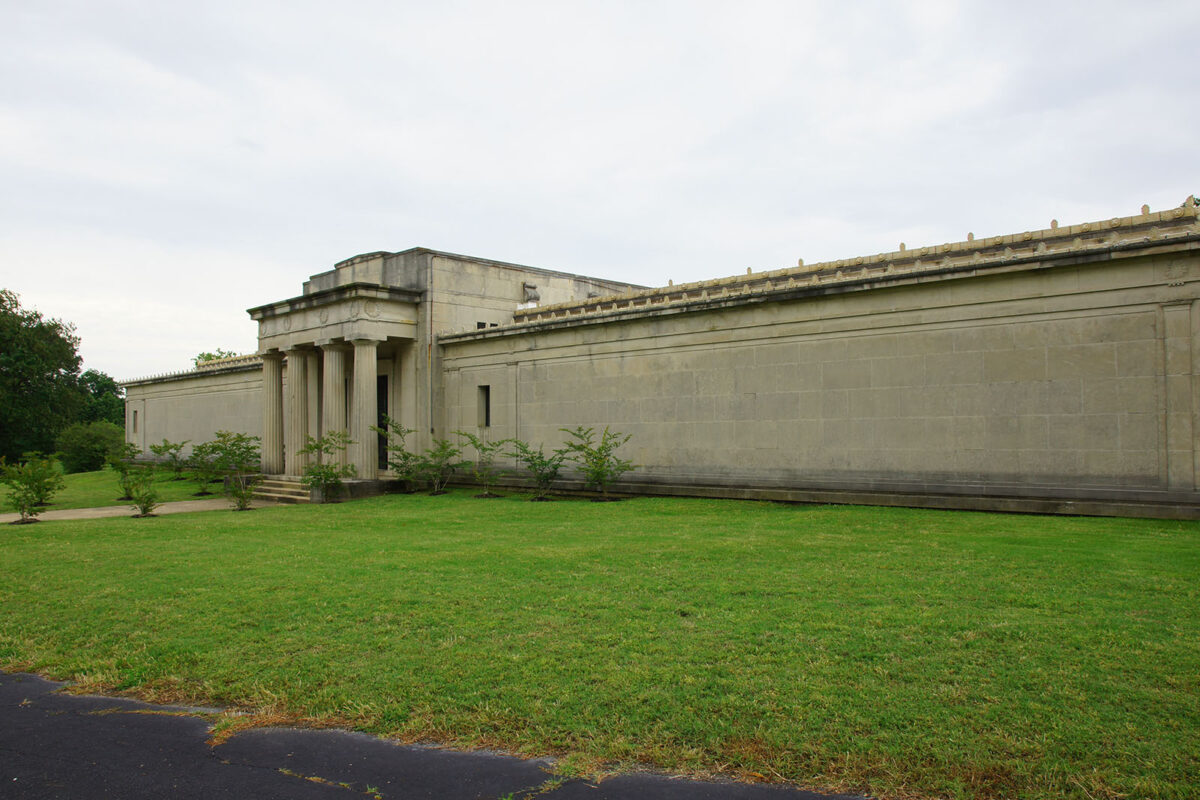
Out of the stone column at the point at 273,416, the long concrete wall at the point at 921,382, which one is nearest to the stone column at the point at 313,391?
the stone column at the point at 273,416

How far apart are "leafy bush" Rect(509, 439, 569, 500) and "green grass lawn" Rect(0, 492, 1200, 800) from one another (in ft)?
32.4

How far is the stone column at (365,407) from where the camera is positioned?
27.2m

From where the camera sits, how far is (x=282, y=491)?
91.8 ft

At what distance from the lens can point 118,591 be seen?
1020 centimetres

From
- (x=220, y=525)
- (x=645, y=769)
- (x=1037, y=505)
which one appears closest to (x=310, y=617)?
(x=645, y=769)

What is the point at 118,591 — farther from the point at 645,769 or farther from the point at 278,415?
the point at 278,415

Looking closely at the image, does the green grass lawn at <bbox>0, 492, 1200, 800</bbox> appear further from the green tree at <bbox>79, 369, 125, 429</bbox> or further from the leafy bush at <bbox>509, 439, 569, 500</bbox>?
the green tree at <bbox>79, 369, 125, 429</bbox>

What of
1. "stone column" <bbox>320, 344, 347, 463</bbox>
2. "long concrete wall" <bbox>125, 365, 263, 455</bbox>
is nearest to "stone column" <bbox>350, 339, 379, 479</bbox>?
"stone column" <bbox>320, 344, 347, 463</bbox>

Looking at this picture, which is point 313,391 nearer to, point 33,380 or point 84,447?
point 84,447

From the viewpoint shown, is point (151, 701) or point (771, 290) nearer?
point (151, 701)

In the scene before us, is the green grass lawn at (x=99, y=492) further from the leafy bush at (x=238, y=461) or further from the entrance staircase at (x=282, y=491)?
the entrance staircase at (x=282, y=491)

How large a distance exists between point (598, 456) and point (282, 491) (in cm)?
1307

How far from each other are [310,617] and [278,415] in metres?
25.4

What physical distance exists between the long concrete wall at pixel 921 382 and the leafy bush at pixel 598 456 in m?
0.47
